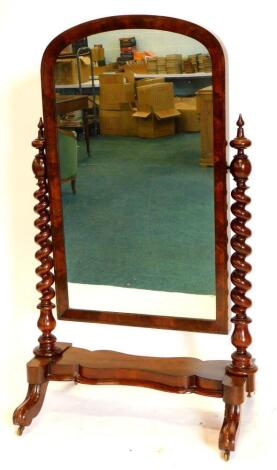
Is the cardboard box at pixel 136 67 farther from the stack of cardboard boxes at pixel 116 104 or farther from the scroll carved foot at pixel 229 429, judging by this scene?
the scroll carved foot at pixel 229 429

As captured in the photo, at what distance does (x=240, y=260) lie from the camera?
196 centimetres

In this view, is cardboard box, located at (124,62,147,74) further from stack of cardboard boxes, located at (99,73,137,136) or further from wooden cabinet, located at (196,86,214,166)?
wooden cabinet, located at (196,86,214,166)

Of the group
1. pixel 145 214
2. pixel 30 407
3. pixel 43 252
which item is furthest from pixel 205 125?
pixel 30 407

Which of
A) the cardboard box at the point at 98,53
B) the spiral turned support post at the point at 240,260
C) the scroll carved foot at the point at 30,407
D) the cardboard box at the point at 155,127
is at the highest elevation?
the cardboard box at the point at 98,53

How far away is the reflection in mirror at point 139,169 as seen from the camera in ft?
6.35

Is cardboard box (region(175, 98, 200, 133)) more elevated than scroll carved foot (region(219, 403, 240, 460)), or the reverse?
cardboard box (region(175, 98, 200, 133))

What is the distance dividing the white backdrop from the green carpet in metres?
0.23

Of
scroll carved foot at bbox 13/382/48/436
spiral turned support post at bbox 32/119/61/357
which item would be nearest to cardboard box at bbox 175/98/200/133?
spiral turned support post at bbox 32/119/61/357

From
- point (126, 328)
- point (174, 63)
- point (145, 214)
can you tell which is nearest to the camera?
point (174, 63)

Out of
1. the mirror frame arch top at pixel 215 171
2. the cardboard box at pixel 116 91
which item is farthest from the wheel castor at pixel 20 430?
the cardboard box at pixel 116 91

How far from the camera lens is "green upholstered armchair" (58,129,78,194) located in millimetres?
2041

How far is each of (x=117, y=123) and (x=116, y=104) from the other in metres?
0.05

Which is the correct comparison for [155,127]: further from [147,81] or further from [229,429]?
[229,429]

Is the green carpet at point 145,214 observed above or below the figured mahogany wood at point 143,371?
above
